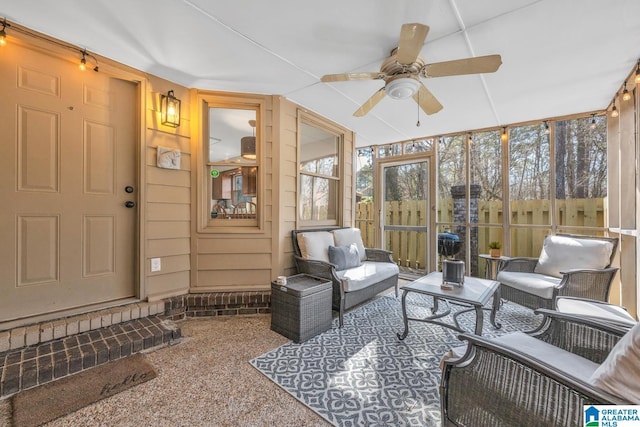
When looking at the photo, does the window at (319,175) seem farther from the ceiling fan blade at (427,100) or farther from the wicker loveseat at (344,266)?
the ceiling fan blade at (427,100)

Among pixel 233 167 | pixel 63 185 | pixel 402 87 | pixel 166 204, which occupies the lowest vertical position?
pixel 166 204

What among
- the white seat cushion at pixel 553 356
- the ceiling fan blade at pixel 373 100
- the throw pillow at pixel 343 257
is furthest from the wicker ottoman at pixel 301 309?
the ceiling fan blade at pixel 373 100

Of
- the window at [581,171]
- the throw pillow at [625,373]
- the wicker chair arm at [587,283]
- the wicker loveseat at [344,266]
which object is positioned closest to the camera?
the throw pillow at [625,373]

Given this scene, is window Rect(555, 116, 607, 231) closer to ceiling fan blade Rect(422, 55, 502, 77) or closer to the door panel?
ceiling fan blade Rect(422, 55, 502, 77)

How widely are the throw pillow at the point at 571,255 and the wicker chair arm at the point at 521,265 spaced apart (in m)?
0.05

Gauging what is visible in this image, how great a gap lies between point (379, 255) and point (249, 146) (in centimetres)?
237

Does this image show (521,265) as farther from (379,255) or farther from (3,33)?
(3,33)

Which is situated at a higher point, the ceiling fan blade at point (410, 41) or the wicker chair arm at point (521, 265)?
→ the ceiling fan blade at point (410, 41)

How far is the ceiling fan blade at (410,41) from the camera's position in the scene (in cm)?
161

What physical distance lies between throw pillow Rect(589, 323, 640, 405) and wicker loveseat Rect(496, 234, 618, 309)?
6.52ft

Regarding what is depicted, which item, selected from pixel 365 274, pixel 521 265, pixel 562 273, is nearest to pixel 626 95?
pixel 562 273

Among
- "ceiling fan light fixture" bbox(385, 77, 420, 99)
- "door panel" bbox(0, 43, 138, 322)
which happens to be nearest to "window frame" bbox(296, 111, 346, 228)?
"ceiling fan light fixture" bbox(385, 77, 420, 99)

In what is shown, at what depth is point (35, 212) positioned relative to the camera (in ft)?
7.20

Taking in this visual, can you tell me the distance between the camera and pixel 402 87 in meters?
2.17
